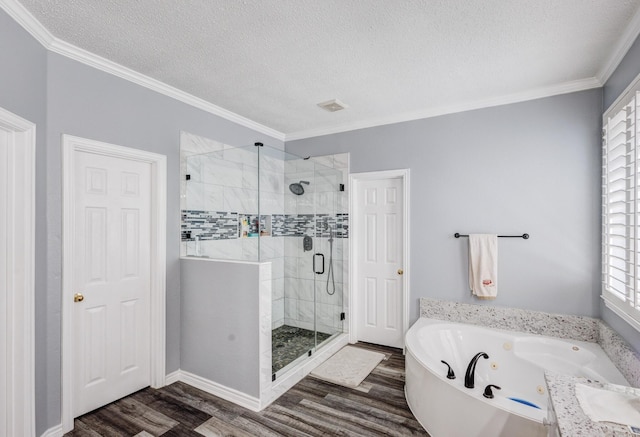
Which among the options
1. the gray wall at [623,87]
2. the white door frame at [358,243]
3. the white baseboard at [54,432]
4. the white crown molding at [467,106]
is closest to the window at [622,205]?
the gray wall at [623,87]

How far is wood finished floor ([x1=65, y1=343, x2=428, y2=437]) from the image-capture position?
2213mm

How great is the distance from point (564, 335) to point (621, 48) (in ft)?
7.15

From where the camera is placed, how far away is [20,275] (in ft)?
6.17

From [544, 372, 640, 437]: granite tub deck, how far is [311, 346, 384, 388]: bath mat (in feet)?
6.13

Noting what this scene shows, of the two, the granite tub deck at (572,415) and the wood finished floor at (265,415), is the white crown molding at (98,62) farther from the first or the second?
the granite tub deck at (572,415)

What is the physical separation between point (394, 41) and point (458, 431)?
249 cm

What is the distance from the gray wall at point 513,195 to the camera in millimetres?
2691

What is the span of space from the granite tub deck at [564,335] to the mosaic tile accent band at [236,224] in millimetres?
1456

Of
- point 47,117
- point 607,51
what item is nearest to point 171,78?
point 47,117

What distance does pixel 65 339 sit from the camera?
2178mm

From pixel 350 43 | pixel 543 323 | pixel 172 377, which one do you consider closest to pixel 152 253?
pixel 172 377

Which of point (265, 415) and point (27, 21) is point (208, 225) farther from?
point (27, 21)

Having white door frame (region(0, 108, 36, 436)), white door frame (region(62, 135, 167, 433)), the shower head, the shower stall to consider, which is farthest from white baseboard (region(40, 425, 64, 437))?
the shower head

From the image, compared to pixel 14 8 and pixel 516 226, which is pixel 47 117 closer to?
pixel 14 8
